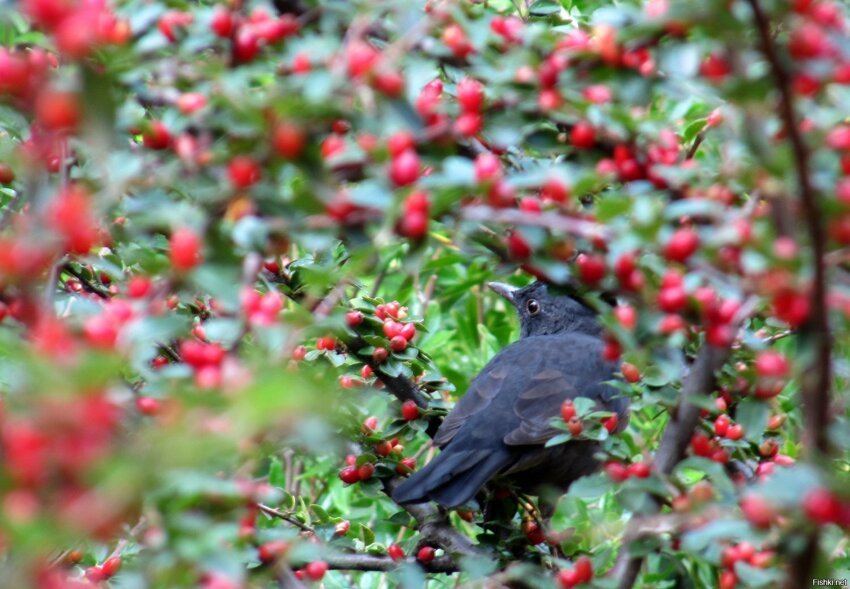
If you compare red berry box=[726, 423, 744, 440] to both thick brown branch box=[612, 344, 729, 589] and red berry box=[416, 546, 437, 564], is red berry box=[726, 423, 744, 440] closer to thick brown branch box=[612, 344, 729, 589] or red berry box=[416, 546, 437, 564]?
thick brown branch box=[612, 344, 729, 589]

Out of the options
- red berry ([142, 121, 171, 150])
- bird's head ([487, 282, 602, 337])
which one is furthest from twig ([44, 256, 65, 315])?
bird's head ([487, 282, 602, 337])

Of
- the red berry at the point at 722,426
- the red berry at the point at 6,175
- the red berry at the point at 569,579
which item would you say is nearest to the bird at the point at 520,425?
the red berry at the point at 722,426

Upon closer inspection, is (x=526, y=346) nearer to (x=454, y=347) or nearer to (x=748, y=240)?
(x=454, y=347)

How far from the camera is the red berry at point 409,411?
145 inches

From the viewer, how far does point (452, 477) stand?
3.72m

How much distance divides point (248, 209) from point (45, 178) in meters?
0.49

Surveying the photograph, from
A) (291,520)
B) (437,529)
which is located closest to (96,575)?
(291,520)

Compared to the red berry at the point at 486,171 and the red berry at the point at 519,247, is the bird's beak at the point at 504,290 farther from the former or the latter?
the red berry at the point at 486,171

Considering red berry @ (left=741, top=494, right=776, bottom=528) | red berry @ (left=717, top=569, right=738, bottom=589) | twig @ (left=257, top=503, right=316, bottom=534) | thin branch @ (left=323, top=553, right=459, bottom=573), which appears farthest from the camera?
twig @ (left=257, top=503, right=316, bottom=534)

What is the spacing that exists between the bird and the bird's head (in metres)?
0.46

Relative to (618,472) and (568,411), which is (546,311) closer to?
(568,411)

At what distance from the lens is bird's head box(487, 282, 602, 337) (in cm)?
567

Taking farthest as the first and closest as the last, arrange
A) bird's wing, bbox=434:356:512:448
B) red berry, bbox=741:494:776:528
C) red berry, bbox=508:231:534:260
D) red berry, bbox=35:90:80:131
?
bird's wing, bbox=434:356:512:448 → red berry, bbox=508:231:534:260 → red berry, bbox=741:494:776:528 → red berry, bbox=35:90:80:131

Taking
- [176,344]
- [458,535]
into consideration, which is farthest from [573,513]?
[176,344]
